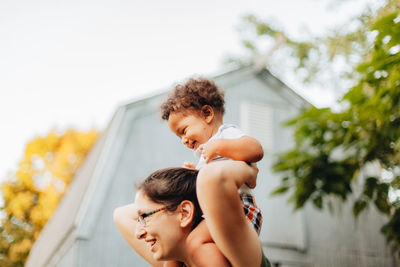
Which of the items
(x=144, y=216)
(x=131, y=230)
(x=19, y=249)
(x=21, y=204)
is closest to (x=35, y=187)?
(x=21, y=204)

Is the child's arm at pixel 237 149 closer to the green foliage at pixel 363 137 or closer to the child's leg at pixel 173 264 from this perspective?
the child's leg at pixel 173 264

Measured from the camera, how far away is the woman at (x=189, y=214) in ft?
2.65

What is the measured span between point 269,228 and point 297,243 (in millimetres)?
616

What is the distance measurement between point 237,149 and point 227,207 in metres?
0.21

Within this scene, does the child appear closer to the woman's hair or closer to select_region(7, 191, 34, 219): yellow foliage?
the woman's hair

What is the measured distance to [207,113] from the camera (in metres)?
1.26

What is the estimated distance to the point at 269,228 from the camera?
705 centimetres

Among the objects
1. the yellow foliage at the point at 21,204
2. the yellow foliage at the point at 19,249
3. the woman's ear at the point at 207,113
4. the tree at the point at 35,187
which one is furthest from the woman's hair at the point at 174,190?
the yellow foliage at the point at 19,249

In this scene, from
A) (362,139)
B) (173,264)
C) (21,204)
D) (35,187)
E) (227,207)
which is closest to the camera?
(227,207)

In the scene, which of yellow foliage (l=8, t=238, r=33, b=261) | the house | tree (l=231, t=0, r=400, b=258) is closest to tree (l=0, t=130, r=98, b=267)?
yellow foliage (l=8, t=238, r=33, b=261)

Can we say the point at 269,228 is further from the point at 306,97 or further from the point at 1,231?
the point at 1,231

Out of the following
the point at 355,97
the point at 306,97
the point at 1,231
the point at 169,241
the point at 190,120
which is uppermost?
the point at 190,120

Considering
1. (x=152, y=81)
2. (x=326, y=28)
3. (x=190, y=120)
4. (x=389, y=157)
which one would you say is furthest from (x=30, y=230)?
(x=190, y=120)

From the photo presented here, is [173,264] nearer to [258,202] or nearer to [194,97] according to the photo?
[194,97]
